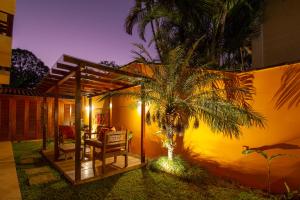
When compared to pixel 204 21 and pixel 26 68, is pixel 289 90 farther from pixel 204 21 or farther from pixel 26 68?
pixel 26 68

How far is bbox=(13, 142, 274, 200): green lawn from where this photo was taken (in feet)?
15.7

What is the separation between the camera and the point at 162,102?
21.4 feet

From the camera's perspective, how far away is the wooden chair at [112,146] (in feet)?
19.7


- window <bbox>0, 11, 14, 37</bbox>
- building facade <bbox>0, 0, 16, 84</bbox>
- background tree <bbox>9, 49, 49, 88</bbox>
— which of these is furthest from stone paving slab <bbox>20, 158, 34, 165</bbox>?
background tree <bbox>9, 49, 49, 88</bbox>

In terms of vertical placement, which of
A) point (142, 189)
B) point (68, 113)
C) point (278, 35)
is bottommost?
point (142, 189)

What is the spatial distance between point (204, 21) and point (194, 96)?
5.27 meters

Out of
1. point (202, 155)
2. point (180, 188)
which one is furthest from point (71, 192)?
point (202, 155)


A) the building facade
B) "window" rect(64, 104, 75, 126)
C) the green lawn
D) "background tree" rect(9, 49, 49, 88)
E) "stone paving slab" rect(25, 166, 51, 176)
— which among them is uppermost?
"background tree" rect(9, 49, 49, 88)

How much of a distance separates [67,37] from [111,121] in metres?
19.9

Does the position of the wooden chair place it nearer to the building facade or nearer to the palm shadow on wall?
the building facade

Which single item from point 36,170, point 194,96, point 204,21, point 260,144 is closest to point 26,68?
point 36,170

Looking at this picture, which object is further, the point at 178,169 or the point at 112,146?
the point at 112,146

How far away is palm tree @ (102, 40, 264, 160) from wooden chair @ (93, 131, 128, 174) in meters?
1.36

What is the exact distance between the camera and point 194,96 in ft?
20.0
